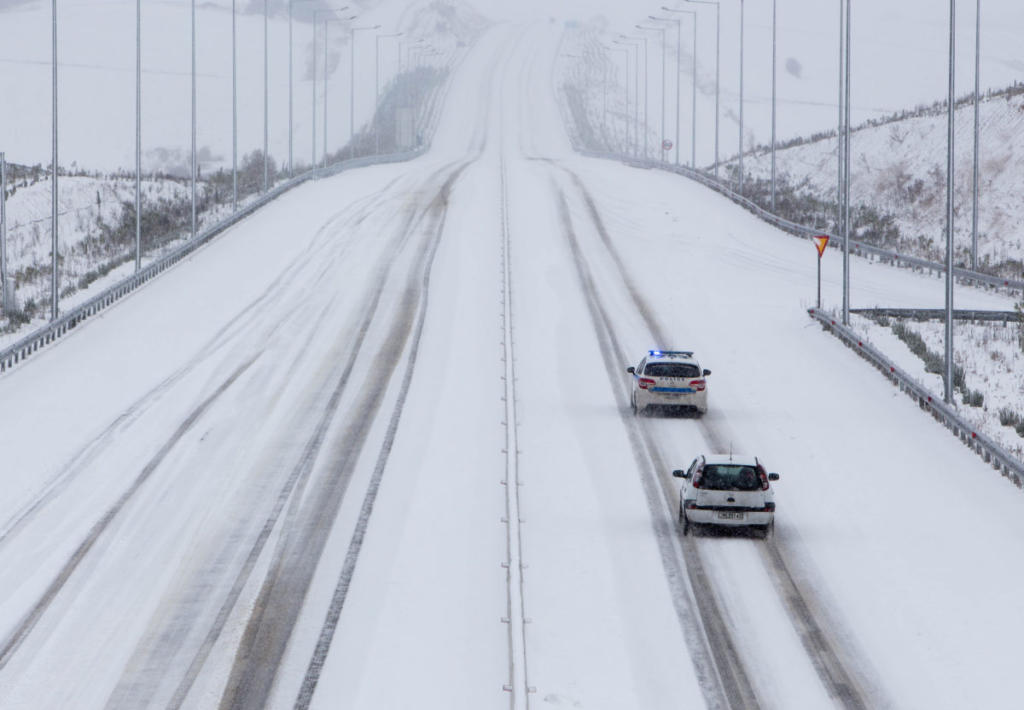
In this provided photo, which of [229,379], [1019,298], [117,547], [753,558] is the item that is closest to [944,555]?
[753,558]

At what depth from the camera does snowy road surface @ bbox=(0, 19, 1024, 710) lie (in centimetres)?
1856

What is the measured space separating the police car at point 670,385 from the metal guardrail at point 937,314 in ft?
46.7

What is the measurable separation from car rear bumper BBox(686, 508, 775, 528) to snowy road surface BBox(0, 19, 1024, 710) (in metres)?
0.38

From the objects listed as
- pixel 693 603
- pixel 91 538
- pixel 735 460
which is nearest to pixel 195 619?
pixel 91 538

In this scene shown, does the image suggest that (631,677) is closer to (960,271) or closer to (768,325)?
(768,325)

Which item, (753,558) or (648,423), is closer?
(753,558)

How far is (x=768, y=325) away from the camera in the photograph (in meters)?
43.5

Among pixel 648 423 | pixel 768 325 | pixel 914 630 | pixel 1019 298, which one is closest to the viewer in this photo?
pixel 914 630

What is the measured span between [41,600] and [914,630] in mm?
11288

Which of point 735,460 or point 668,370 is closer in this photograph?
point 735,460

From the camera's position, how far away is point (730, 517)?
23984 mm

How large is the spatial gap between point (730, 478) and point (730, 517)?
23.3 inches

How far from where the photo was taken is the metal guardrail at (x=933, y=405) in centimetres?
2792

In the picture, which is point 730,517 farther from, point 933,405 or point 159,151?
point 159,151
